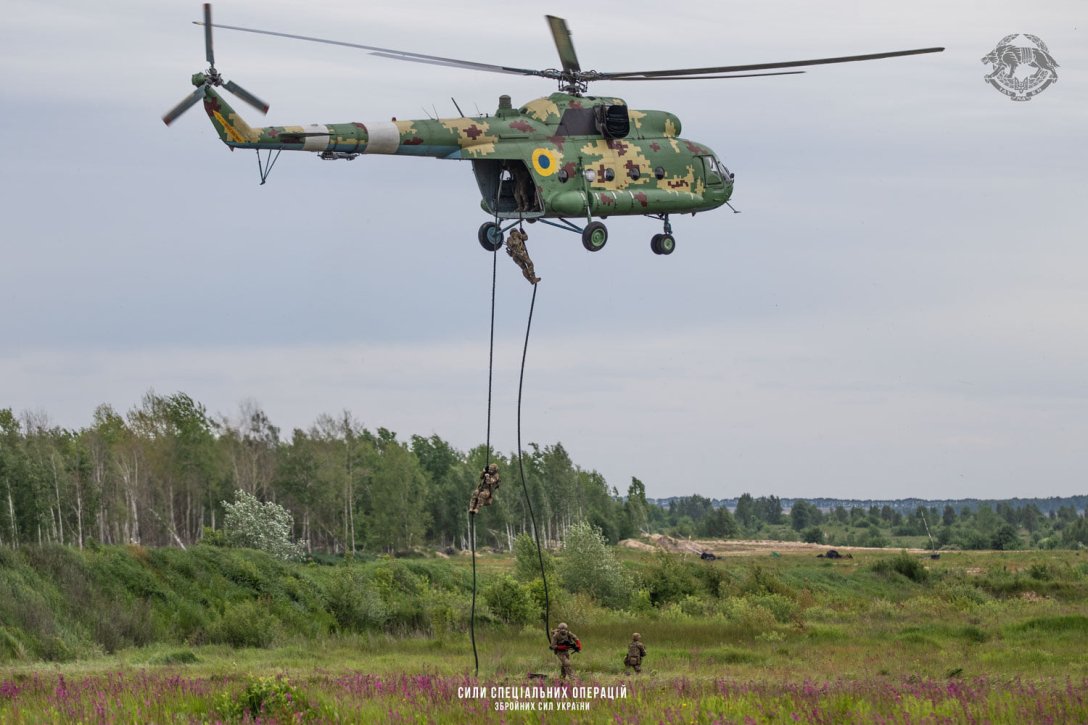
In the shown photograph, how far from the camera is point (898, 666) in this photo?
32.3m

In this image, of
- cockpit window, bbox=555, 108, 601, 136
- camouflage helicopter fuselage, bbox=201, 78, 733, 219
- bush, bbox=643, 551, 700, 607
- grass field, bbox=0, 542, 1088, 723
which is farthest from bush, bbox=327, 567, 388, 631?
cockpit window, bbox=555, 108, 601, 136

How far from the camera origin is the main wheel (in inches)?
1114

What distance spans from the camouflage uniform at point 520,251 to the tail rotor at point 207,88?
16.2 ft

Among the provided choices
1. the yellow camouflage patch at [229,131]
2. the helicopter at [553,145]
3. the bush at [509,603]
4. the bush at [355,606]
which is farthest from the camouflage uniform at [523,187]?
the bush at [509,603]

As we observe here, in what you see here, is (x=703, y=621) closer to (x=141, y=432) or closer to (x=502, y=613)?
(x=502, y=613)

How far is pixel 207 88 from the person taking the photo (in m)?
23.4

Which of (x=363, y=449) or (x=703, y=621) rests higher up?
(x=363, y=449)

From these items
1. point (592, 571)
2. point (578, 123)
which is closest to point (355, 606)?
point (592, 571)

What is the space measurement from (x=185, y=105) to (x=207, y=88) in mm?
488

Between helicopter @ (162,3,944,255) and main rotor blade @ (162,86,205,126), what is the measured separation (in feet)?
0.06

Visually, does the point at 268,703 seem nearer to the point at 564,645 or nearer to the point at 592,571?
the point at 564,645

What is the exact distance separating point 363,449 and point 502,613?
5750cm

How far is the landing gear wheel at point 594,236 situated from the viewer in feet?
84.3

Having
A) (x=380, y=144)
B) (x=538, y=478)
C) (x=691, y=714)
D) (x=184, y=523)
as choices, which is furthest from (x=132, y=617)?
(x=538, y=478)
